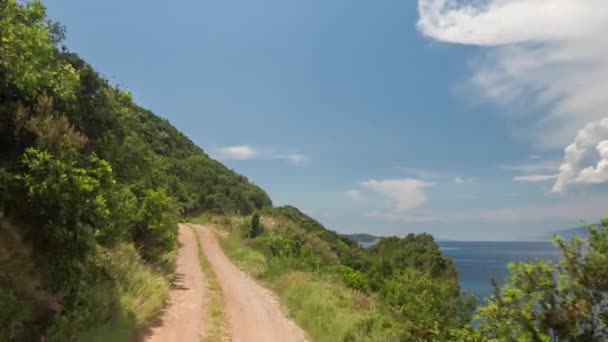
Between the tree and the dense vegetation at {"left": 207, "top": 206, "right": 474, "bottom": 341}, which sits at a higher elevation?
the tree

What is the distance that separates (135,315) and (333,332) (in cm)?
490

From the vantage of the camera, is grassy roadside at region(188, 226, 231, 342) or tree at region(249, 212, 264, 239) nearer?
grassy roadside at region(188, 226, 231, 342)

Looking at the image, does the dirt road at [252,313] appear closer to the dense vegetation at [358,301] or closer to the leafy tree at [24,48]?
the dense vegetation at [358,301]

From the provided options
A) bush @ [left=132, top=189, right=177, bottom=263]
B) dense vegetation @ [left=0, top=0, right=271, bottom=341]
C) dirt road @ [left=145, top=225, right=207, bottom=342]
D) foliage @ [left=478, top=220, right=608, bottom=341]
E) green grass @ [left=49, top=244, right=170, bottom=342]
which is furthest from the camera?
bush @ [left=132, top=189, right=177, bottom=263]

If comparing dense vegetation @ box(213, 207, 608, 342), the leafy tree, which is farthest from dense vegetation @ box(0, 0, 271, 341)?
dense vegetation @ box(213, 207, 608, 342)

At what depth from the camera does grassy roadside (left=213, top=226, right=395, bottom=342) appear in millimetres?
11500

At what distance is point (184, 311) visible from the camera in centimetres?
1337

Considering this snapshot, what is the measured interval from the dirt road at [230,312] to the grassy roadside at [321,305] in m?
0.43

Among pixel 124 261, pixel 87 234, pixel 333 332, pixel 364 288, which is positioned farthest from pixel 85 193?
pixel 364 288

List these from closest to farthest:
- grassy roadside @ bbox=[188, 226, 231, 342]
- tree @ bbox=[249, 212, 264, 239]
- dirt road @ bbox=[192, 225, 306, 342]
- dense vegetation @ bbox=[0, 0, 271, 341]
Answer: dense vegetation @ bbox=[0, 0, 271, 341] → grassy roadside @ bbox=[188, 226, 231, 342] → dirt road @ bbox=[192, 225, 306, 342] → tree @ bbox=[249, 212, 264, 239]

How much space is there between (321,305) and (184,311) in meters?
4.07

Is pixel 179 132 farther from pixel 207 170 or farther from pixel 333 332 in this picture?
pixel 333 332

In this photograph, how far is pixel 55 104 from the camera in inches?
381

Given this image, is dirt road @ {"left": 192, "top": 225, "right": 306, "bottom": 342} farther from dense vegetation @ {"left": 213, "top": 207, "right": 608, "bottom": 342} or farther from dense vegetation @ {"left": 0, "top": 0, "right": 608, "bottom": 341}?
dense vegetation @ {"left": 0, "top": 0, "right": 608, "bottom": 341}
